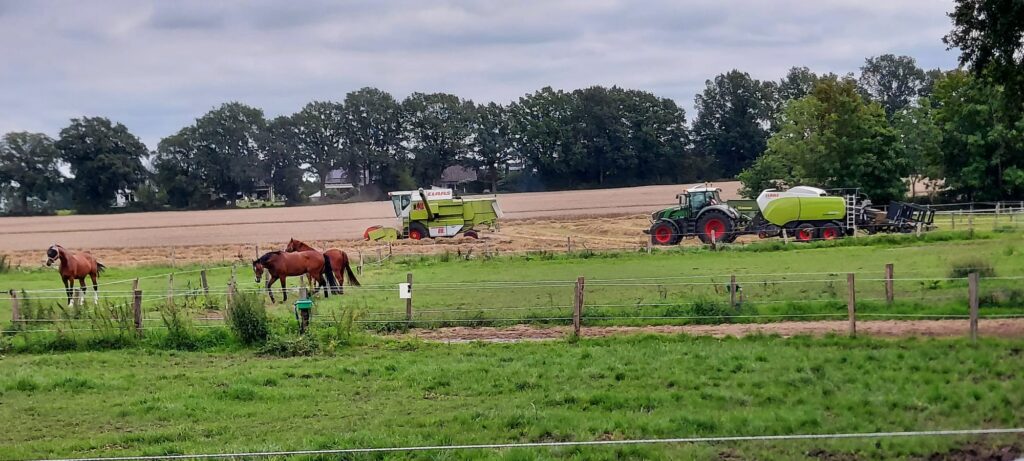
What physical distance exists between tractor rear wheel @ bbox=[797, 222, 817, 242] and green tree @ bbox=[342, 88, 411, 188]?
48292 mm

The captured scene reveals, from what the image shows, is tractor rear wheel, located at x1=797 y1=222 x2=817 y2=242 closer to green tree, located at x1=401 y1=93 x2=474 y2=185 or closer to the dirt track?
the dirt track

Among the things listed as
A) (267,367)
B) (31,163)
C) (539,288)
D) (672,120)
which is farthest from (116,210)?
(267,367)

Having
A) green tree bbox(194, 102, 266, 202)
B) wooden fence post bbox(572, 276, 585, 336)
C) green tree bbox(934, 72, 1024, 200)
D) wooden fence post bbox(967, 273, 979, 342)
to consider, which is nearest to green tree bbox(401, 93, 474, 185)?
green tree bbox(194, 102, 266, 202)

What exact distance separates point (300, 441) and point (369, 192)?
74191mm

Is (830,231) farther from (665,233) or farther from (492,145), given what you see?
(492,145)

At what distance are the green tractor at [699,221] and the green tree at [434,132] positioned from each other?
4576 centimetres

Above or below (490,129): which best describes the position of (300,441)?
below

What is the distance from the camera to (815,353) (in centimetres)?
1234

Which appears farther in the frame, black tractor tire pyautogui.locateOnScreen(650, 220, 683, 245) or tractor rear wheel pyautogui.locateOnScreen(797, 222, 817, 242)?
black tractor tire pyautogui.locateOnScreen(650, 220, 683, 245)

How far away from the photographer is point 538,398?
10.5 m

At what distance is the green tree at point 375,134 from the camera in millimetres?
80688

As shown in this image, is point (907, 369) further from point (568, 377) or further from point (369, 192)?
point (369, 192)

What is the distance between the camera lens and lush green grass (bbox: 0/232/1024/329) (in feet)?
55.9

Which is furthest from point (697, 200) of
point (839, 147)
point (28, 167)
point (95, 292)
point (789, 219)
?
point (28, 167)
